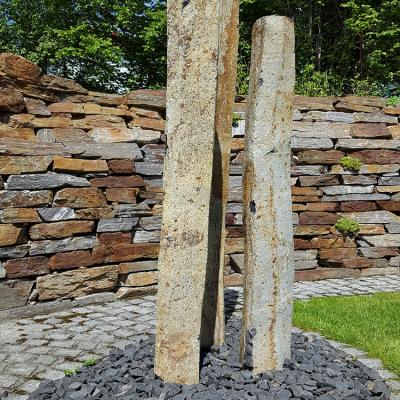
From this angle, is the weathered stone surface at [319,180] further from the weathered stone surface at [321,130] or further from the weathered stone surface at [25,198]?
the weathered stone surface at [25,198]

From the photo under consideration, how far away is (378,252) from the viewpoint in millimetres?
6441

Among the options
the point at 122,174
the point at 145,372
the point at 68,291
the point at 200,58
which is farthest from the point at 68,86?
the point at 145,372

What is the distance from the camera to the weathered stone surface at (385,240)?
6.41 metres

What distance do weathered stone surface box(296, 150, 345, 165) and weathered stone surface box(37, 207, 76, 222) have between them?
9.94 feet

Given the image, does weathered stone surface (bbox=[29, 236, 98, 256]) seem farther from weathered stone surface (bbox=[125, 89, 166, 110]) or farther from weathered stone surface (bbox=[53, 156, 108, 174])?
weathered stone surface (bbox=[125, 89, 166, 110])

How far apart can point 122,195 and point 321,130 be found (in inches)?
113

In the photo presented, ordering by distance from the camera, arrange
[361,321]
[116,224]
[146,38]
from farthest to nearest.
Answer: [146,38] → [116,224] → [361,321]

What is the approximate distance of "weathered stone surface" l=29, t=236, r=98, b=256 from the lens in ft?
15.4

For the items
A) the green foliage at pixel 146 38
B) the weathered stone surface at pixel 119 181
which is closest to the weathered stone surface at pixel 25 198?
the weathered stone surface at pixel 119 181

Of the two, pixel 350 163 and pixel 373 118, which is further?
pixel 373 118

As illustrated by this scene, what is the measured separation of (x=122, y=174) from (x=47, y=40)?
9.01m

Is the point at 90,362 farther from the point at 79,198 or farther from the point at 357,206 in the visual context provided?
the point at 357,206

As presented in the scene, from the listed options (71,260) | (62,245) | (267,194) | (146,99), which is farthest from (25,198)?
(267,194)

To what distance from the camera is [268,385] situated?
258 cm
